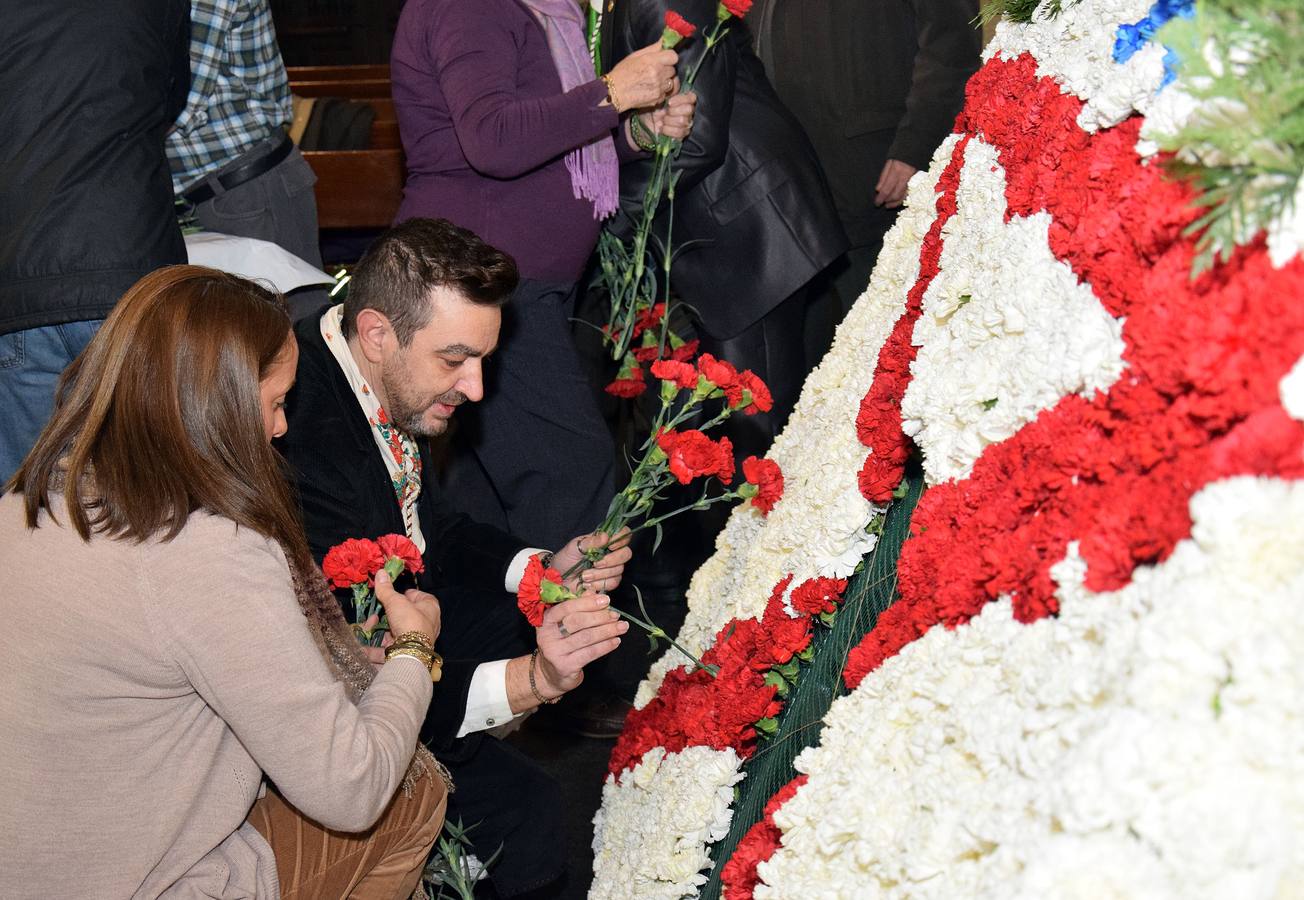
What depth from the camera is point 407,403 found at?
2.13 metres

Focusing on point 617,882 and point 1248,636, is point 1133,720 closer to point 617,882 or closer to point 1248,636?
point 1248,636

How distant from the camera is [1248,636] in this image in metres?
0.71

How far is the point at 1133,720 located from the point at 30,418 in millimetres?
1986

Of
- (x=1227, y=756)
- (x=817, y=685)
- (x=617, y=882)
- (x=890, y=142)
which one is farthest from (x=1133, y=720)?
(x=890, y=142)

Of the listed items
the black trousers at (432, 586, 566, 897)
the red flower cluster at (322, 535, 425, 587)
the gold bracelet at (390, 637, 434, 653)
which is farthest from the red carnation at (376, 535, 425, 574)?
the black trousers at (432, 586, 566, 897)

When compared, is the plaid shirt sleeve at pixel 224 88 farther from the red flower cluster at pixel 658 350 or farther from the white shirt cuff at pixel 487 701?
the white shirt cuff at pixel 487 701

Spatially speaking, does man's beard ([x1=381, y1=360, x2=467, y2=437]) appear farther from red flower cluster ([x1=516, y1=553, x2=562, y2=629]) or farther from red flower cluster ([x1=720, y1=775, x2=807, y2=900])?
red flower cluster ([x1=720, y1=775, x2=807, y2=900])

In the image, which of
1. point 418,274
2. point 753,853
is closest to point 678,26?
point 418,274

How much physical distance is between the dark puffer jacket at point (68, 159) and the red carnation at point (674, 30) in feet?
3.14

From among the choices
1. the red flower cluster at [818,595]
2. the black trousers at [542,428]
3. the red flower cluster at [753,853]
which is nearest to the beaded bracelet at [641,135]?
the black trousers at [542,428]

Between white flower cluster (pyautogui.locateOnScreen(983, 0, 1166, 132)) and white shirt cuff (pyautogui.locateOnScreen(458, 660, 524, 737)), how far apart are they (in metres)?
1.21

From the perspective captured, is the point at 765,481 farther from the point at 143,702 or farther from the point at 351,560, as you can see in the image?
the point at 143,702

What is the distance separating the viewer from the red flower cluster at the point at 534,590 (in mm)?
1713

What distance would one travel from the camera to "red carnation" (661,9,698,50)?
2361mm
